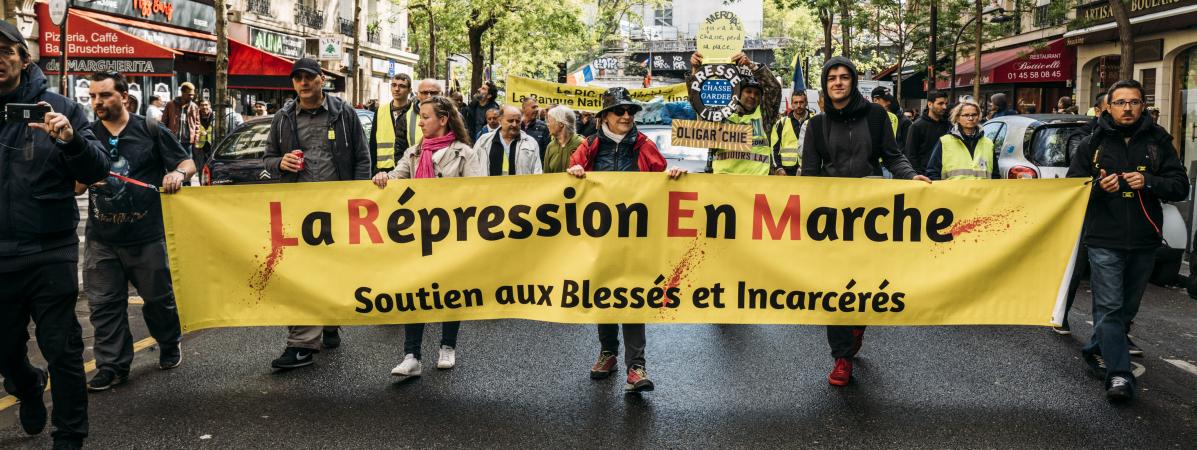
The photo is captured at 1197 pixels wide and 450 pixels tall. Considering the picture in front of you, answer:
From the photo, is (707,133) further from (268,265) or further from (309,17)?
(309,17)

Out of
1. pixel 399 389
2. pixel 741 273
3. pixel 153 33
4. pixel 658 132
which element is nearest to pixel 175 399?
pixel 399 389

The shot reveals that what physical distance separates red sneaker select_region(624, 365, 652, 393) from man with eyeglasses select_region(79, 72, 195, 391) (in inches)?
102

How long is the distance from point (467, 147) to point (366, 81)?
147 feet

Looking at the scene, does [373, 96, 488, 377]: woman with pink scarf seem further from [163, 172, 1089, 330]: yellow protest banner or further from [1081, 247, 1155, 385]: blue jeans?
[1081, 247, 1155, 385]: blue jeans

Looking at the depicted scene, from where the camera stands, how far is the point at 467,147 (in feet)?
21.9

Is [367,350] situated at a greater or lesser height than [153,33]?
lesser

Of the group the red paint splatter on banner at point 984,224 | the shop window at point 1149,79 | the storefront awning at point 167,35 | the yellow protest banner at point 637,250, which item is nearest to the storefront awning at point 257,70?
the storefront awning at point 167,35

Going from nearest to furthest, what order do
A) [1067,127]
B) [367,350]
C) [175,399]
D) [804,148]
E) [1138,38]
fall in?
[175,399] → [804,148] → [367,350] → [1067,127] → [1138,38]

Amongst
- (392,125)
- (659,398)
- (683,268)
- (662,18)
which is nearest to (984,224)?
(683,268)

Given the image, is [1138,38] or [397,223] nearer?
[397,223]

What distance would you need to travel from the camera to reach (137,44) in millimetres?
19625

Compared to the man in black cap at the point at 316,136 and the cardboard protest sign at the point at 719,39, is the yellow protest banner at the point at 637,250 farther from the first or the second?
the cardboard protest sign at the point at 719,39

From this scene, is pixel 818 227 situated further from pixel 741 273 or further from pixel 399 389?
pixel 399 389

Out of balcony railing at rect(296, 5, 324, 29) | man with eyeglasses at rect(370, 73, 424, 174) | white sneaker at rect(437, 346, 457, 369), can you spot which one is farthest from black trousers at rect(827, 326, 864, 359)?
balcony railing at rect(296, 5, 324, 29)
